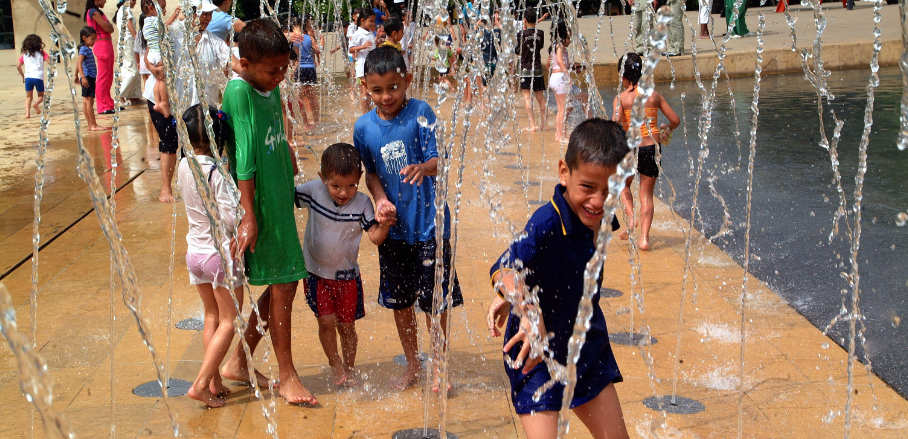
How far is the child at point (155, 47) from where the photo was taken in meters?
7.19

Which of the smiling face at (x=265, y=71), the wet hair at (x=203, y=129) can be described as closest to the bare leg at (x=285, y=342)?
the wet hair at (x=203, y=129)

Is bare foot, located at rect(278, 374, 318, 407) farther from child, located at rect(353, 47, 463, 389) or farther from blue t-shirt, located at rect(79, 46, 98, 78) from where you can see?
blue t-shirt, located at rect(79, 46, 98, 78)

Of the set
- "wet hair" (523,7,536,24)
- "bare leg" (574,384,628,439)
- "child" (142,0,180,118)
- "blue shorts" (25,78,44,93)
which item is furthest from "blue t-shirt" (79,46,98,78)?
"bare leg" (574,384,628,439)

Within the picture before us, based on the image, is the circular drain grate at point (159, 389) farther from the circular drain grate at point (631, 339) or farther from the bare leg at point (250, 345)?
the circular drain grate at point (631, 339)

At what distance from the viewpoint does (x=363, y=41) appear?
1024 cm

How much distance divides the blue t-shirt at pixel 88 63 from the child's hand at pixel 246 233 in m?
9.51

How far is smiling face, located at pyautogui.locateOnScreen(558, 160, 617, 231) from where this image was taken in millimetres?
2324

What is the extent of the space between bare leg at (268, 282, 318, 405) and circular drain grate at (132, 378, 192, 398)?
431mm

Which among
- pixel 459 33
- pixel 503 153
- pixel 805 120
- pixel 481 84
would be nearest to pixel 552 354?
pixel 503 153

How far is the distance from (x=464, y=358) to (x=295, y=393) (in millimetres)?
807

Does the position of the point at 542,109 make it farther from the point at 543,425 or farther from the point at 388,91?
the point at 543,425

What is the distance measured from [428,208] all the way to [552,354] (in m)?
1.22

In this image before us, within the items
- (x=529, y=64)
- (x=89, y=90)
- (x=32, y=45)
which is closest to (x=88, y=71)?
(x=89, y=90)

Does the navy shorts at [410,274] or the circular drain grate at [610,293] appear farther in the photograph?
the circular drain grate at [610,293]
